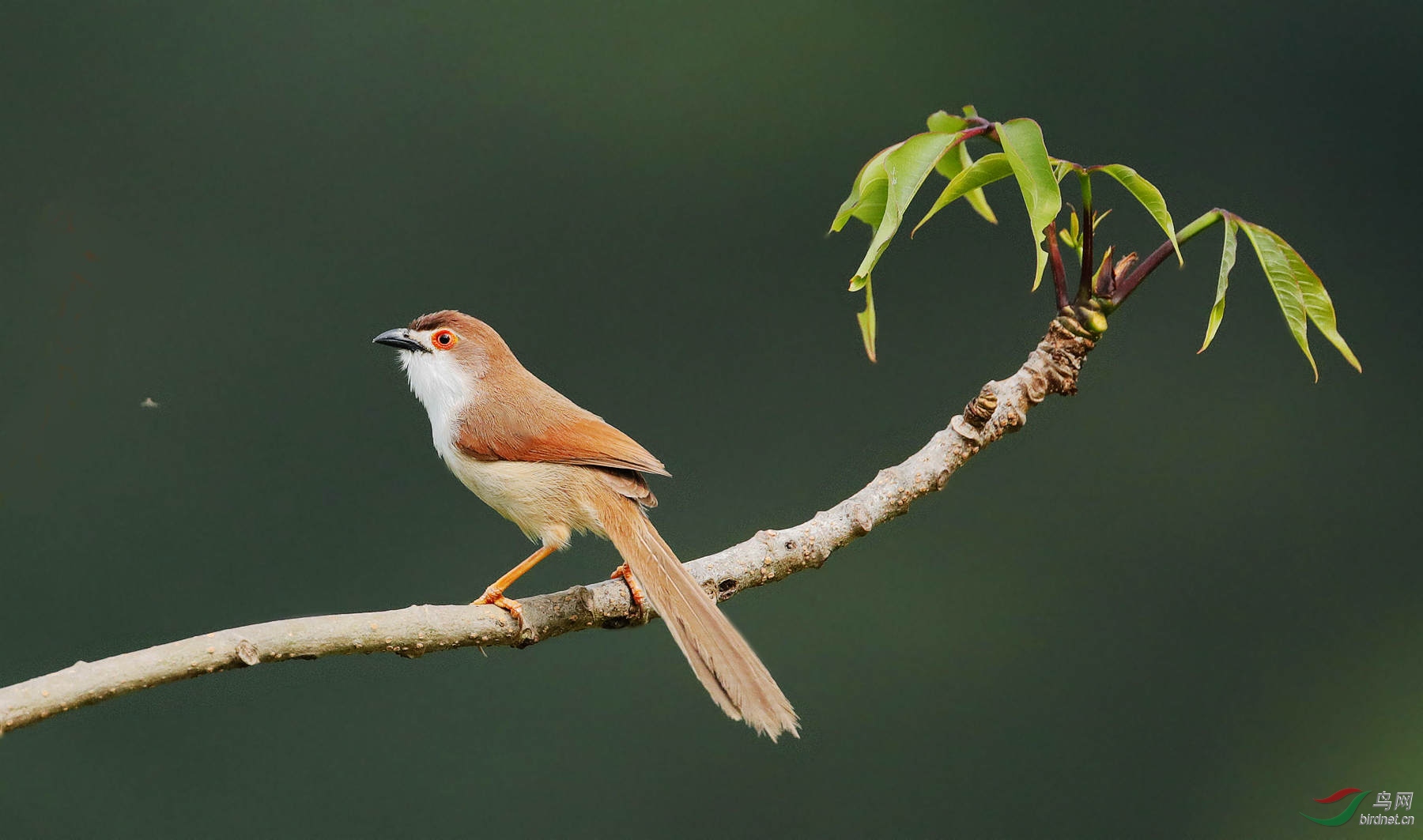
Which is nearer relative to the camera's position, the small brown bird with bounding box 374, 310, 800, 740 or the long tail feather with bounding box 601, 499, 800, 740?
the long tail feather with bounding box 601, 499, 800, 740

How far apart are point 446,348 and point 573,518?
30 cm

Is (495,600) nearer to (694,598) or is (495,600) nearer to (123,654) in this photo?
(694,598)

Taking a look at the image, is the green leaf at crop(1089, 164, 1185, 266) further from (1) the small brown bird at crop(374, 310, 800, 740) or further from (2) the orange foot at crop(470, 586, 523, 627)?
(2) the orange foot at crop(470, 586, 523, 627)

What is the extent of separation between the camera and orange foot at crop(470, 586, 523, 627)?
1.34 m

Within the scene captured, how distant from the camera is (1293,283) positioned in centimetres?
135

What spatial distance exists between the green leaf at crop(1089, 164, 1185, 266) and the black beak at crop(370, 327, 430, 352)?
2.92 ft

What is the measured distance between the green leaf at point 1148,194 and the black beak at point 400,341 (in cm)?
89

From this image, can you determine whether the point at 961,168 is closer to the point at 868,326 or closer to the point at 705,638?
the point at 868,326

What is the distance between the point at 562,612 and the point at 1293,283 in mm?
925

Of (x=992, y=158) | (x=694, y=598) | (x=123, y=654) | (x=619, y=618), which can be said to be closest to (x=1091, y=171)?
(x=992, y=158)

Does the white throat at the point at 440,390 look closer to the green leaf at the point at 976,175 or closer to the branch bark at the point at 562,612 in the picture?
the branch bark at the point at 562,612

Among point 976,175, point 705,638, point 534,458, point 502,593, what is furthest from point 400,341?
point 976,175

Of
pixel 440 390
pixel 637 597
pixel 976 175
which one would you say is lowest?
pixel 637 597

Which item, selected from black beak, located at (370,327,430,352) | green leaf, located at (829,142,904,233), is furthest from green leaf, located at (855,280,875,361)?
black beak, located at (370,327,430,352)
